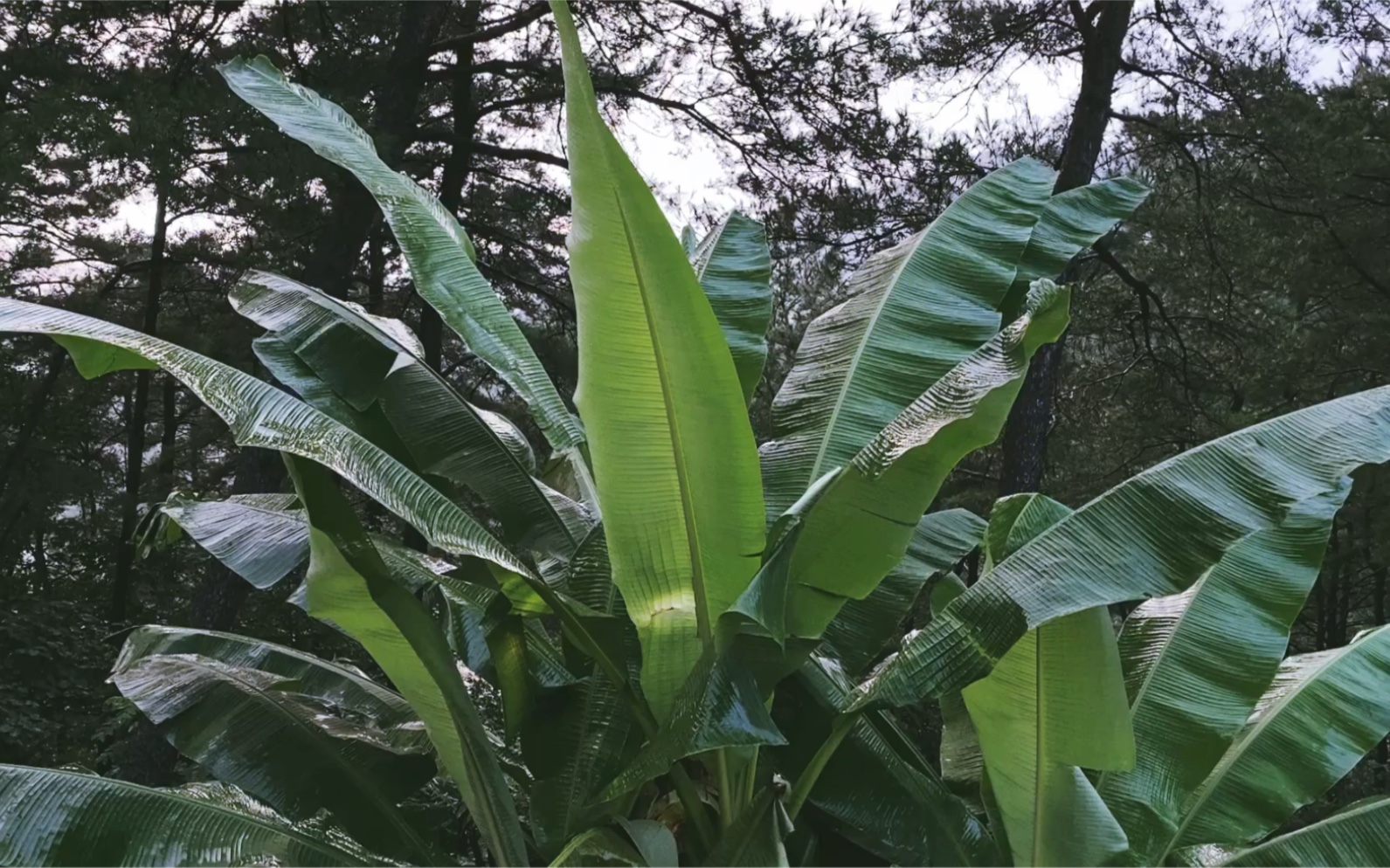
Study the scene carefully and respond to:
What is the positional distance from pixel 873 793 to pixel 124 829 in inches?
46.0

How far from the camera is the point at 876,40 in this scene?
5613 millimetres

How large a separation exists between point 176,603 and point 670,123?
755 cm

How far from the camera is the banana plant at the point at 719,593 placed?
1359 mm

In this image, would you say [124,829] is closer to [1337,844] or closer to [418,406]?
[418,406]

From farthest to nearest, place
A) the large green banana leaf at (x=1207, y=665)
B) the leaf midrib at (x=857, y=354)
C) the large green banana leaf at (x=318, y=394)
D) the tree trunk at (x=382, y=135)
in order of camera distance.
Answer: the tree trunk at (x=382, y=135), the large green banana leaf at (x=318, y=394), the leaf midrib at (x=857, y=354), the large green banana leaf at (x=1207, y=665)

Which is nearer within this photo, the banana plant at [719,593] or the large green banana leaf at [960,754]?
the banana plant at [719,593]

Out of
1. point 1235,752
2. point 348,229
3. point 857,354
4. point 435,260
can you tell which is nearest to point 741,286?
point 857,354

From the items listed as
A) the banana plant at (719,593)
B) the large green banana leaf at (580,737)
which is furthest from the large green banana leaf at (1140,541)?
the large green banana leaf at (580,737)

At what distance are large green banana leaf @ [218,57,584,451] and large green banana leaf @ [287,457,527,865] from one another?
438 millimetres

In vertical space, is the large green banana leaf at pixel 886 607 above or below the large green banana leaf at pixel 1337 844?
above

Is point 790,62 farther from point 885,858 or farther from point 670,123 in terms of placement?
point 885,858

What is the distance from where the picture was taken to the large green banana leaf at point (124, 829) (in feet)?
4.59

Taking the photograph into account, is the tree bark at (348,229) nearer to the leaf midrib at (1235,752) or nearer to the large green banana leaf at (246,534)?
the large green banana leaf at (246,534)

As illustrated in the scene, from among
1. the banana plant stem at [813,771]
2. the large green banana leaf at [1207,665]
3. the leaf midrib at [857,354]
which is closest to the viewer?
the banana plant stem at [813,771]
